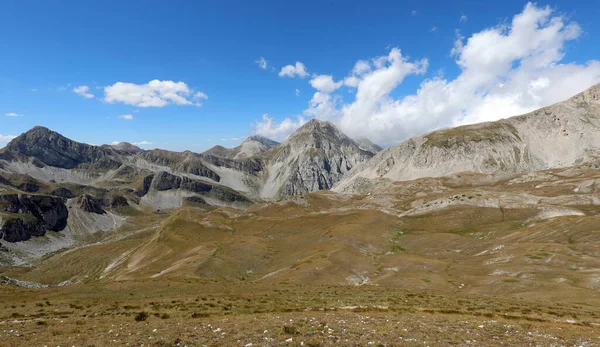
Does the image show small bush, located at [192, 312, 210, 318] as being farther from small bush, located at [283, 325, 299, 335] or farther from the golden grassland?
small bush, located at [283, 325, 299, 335]

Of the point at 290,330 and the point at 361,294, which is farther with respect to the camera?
the point at 361,294

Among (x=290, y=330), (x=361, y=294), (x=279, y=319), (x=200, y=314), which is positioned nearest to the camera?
(x=290, y=330)

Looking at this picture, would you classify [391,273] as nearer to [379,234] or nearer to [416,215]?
[379,234]

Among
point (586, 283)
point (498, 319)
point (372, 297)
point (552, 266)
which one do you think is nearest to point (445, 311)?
point (498, 319)

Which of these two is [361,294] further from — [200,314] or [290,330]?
[290,330]

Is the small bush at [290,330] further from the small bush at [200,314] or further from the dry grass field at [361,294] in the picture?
the small bush at [200,314]

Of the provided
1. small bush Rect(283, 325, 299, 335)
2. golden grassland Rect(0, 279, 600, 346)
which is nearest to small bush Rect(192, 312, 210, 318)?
golden grassland Rect(0, 279, 600, 346)

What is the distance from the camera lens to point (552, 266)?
6419 centimetres

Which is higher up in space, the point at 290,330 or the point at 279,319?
the point at 290,330

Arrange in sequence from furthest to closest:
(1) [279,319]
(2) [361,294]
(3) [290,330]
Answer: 1. (2) [361,294]
2. (1) [279,319]
3. (3) [290,330]

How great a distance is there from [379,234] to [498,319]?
309ft

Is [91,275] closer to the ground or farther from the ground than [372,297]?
closer to the ground

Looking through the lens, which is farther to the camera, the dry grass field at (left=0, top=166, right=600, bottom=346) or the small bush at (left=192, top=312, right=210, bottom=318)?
the small bush at (left=192, top=312, right=210, bottom=318)

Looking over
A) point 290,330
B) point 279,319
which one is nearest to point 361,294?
point 279,319
